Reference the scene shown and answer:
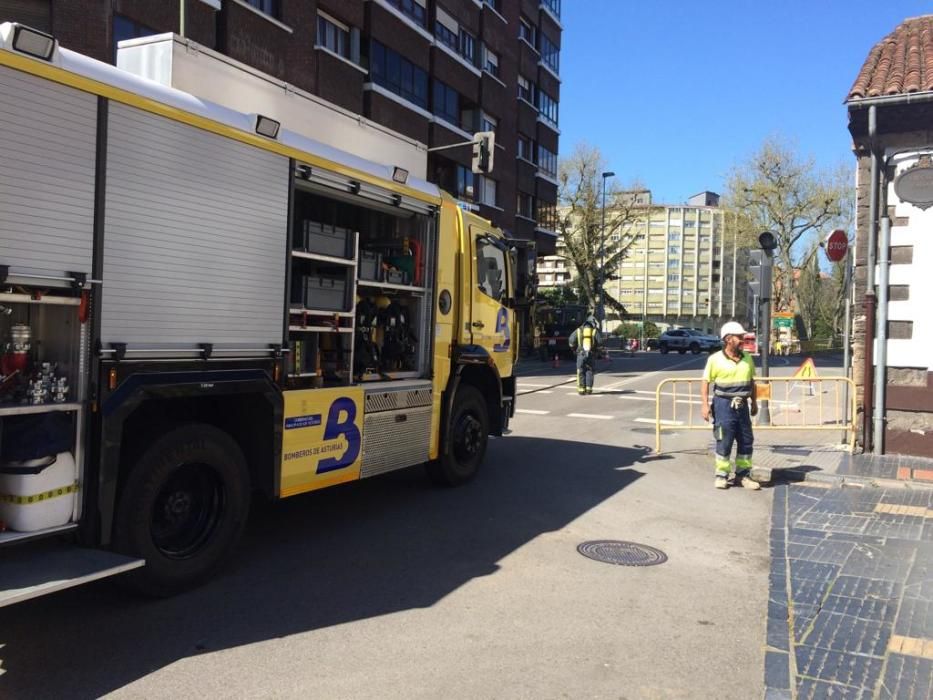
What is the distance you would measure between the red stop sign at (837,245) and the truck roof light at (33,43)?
10.5 meters

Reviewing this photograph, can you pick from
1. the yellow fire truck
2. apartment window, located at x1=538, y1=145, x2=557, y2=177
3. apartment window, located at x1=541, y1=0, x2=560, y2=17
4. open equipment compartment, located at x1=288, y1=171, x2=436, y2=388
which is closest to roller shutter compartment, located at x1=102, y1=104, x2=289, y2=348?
the yellow fire truck

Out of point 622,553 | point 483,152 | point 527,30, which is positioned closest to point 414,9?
point 527,30

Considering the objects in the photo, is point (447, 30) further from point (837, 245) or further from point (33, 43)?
point (33, 43)

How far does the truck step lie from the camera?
11.4ft

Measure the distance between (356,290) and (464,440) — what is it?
239cm

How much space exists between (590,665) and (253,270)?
3.18 metres

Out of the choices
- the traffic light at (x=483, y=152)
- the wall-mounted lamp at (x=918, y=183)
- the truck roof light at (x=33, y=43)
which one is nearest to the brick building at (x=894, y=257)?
the wall-mounted lamp at (x=918, y=183)

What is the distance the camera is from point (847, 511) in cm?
705

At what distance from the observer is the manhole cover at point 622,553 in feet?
18.2

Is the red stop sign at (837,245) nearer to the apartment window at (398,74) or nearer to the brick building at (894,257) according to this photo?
the brick building at (894,257)

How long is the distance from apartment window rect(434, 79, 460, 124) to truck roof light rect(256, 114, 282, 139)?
26827 mm

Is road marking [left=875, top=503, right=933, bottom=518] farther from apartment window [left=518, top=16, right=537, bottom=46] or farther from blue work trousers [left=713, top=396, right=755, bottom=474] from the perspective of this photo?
apartment window [left=518, top=16, right=537, bottom=46]

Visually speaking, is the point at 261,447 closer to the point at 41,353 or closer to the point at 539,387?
the point at 41,353

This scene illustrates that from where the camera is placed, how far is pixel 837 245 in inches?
442
